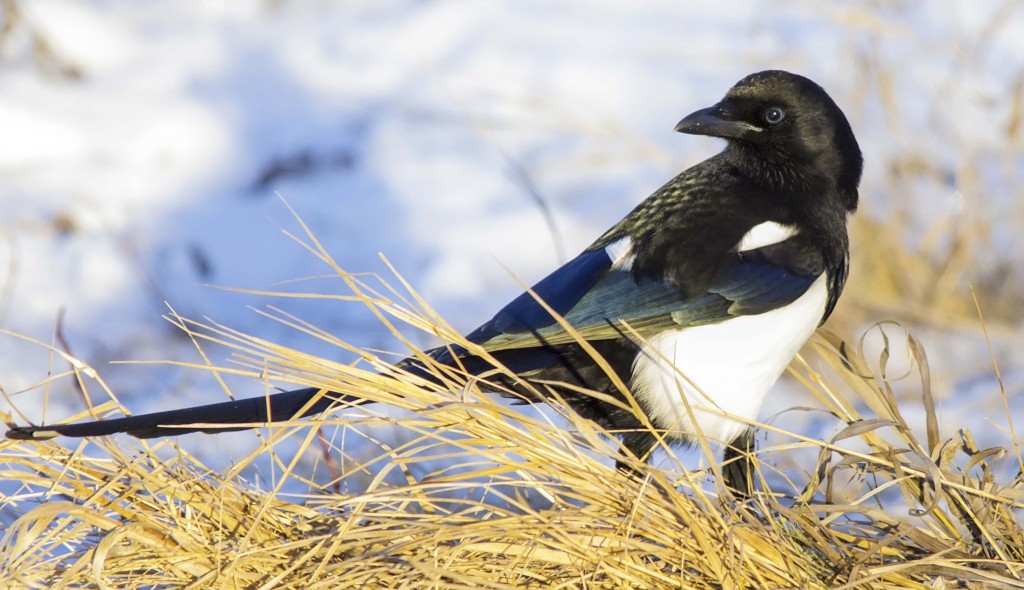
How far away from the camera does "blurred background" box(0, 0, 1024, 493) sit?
137 inches

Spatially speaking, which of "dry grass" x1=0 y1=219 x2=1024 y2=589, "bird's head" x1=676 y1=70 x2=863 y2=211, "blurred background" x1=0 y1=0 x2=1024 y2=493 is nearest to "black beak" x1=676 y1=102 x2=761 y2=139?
"bird's head" x1=676 y1=70 x2=863 y2=211

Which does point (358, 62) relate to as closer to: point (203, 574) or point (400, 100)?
point (400, 100)

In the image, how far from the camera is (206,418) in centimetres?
170

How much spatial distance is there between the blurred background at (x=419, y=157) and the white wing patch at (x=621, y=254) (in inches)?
36.0

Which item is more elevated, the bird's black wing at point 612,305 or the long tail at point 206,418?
the bird's black wing at point 612,305

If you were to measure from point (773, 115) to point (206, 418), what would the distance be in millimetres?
1217

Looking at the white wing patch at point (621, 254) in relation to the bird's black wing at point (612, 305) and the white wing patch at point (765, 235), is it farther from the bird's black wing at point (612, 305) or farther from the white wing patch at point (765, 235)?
the white wing patch at point (765, 235)

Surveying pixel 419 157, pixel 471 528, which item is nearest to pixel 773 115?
pixel 471 528

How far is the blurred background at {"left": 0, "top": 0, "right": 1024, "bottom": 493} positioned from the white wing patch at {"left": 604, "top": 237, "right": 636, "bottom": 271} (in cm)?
91

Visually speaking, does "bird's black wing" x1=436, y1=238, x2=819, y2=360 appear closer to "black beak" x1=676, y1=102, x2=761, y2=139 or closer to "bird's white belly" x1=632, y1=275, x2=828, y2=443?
"bird's white belly" x1=632, y1=275, x2=828, y2=443

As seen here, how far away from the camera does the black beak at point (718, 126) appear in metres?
2.22

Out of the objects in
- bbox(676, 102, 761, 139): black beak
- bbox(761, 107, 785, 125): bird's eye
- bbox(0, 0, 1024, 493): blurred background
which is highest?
bbox(761, 107, 785, 125): bird's eye

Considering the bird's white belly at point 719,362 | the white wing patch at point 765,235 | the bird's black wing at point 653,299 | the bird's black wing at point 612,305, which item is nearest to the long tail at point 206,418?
the bird's black wing at point 612,305

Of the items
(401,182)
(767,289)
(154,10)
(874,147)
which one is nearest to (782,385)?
(874,147)
